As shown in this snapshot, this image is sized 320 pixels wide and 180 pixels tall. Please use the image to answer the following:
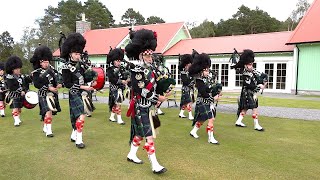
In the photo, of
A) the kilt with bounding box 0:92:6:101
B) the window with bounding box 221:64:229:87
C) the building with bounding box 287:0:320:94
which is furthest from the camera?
the window with bounding box 221:64:229:87

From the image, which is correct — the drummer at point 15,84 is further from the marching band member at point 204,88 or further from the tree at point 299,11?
the tree at point 299,11

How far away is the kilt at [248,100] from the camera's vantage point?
27.1ft

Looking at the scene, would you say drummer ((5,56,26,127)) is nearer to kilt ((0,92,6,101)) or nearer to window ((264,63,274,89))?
kilt ((0,92,6,101))

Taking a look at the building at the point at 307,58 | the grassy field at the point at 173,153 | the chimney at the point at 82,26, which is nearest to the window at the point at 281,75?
the building at the point at 307,58

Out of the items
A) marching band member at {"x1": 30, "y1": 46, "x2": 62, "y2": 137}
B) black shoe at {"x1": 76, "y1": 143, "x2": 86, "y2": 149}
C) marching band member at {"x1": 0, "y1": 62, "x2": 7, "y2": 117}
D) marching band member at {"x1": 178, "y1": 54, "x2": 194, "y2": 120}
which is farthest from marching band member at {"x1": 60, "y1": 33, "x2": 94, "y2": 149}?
marching band member at {"x1": 0, "y1": 62, "x2": 7, "y2": 117}

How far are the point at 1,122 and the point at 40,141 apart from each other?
3519 mm

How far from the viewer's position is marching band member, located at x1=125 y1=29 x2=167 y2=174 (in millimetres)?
4910

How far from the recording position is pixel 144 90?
4.91m

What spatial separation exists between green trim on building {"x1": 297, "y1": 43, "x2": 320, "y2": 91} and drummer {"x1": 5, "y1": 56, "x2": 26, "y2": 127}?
54.0 feet

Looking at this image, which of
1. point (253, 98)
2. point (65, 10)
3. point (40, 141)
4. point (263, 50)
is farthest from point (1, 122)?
point (65, 10)

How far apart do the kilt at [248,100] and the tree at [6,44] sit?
3559cm

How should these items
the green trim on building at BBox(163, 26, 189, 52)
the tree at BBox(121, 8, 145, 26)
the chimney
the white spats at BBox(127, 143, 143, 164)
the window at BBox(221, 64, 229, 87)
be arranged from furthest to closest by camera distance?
the tree at BBox(121, 8, 145, 26) → the chimney → the green trim on building at BBox(163, 26, 189, 52) → the window at BBox(221, 64, 229, 87) → the white spats at BBox(127, 143, 143, 164)

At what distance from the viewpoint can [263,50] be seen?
20453 millimetres

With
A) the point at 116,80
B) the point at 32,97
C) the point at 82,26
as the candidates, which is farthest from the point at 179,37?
the point at 32,97
